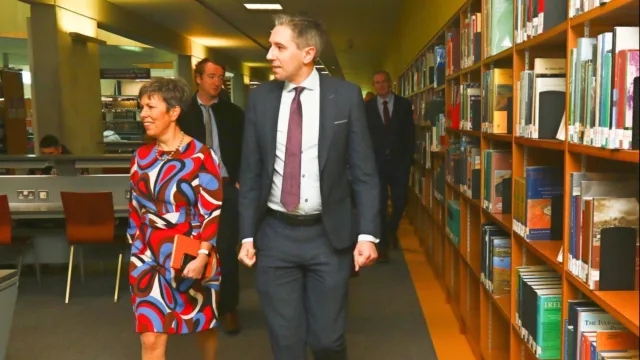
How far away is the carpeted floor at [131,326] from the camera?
398 cm

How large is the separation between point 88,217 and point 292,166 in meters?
3.14

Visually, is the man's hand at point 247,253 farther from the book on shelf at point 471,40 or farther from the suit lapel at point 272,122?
the book on shelf at point 471,40

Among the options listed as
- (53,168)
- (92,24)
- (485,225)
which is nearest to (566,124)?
(485,225)

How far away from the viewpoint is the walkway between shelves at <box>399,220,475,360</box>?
401 centimetres

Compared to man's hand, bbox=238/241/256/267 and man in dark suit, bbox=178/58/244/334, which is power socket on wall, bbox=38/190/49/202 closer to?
man in dark suit, bbox=178/58/244/334

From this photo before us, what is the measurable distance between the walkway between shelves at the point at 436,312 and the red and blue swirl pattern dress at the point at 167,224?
1.72 meters

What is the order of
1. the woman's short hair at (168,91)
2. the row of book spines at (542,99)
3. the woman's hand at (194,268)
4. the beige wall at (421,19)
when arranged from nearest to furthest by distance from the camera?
1. the row of book spines at (542,99)
2. the woman's hand at (194,268)
3. the woman's short hair at (168,91)
4. the beige wall at (421,19)

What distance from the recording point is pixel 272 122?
8.38ft

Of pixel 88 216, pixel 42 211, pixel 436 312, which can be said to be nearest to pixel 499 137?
pixel 436 312

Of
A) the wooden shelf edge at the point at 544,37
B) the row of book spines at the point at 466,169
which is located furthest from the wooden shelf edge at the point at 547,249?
the row of book spines at the point at 466,169

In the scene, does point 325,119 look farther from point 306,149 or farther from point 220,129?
point 220,129

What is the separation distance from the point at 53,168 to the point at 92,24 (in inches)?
189

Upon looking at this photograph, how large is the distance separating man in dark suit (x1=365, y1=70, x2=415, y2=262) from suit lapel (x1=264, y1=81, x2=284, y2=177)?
13.0 ft

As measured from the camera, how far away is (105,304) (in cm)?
511
